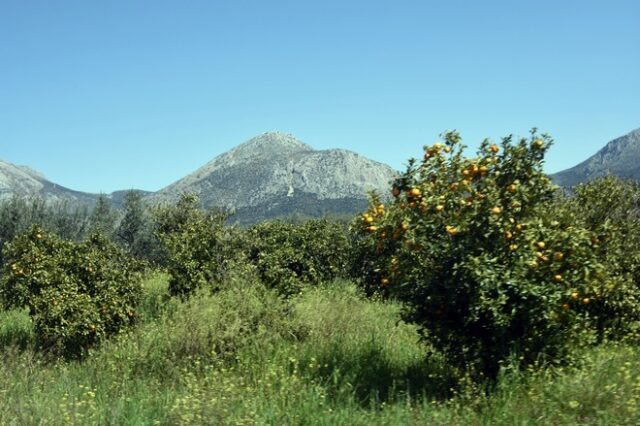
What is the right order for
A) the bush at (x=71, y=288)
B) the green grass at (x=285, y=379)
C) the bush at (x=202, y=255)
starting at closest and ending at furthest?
1. the green grass at (x=285, y=379)
2. the bush at (x=71, y=288)
3. the bush at (x=202, y=255)

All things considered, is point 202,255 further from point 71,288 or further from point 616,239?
point 616,239

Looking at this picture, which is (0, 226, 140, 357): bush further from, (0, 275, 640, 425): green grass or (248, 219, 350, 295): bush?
(248, 219, 350, 295): bush

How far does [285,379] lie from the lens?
7.02 m

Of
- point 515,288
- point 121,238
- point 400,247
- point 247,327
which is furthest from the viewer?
point 121,238

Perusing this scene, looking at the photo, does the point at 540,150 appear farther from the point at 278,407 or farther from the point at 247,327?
the point at 247,327

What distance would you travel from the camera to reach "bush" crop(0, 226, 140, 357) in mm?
10453

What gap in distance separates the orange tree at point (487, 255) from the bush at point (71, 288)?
21.8 ft

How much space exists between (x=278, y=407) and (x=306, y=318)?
3992 millimetres

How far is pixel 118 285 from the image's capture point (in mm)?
11500

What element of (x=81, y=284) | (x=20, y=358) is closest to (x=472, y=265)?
(x=20, y=358)

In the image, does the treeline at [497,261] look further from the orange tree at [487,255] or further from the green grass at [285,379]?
the green grass at [285,379]

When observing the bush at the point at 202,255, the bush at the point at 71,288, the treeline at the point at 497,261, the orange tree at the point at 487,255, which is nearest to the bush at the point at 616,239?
the treeline at the point at 497,261

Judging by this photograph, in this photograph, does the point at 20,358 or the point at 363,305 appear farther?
the point at 363,305

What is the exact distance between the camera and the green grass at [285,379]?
18.2ft
